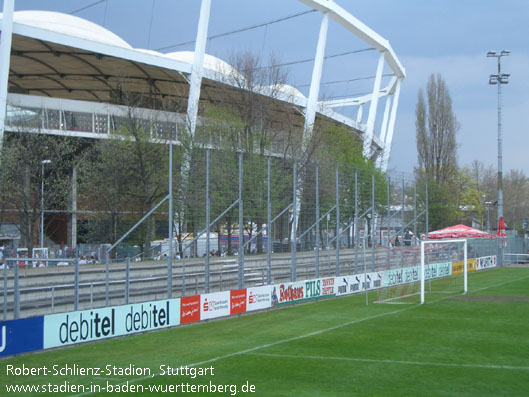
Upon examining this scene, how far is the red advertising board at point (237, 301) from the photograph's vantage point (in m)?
20.9

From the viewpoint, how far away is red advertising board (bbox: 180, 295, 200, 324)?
61.4ft

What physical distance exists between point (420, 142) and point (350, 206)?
136 ft

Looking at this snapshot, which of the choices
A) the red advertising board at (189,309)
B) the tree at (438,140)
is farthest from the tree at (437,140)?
the red advertising board at (189,309)

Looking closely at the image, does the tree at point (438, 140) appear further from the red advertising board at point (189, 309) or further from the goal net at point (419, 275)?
the red advertising board at point (189, 309)

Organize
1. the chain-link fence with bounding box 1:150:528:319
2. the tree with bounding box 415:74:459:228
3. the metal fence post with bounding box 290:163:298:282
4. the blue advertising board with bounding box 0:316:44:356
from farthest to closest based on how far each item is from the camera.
Answer: the tree with bounding box 415:74:459:228 → the metal fence post with bounding box 290:163:298:282 → the chain-link fence with bounding box 1:150:528:319 → the blue advertising board with bounding box 0:316:44:356

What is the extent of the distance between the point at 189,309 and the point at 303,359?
19.9 ft

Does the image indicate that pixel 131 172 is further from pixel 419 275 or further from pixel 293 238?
pixel 419 275

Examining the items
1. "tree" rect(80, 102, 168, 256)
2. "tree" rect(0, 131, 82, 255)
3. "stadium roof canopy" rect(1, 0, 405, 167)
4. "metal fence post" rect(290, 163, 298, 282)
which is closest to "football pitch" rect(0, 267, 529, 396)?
"metal fence post" rect(290, 163, 298, 282)

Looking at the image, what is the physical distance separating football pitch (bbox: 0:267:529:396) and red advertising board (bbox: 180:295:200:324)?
473 millimetres

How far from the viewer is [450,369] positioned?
1248 centimetres

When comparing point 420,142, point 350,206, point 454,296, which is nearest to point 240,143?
point 350,206

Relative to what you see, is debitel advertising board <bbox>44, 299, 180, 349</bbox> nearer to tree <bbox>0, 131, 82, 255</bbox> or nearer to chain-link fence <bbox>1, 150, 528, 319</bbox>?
chain-link fence <bbox>1, 150, 528, 319</bbox>

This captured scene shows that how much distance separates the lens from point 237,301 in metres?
21.1

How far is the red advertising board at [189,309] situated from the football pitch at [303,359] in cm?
47
